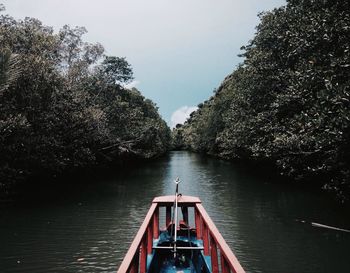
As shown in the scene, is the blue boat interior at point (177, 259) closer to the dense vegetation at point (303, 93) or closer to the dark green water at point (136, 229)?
the dark green water at point (136, 229)

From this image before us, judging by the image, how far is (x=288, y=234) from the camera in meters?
11.9

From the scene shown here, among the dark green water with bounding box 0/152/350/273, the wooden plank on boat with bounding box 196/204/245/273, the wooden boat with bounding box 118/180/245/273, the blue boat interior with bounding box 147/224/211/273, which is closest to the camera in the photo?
the wooden plank on boat with bounding box 196/204/245/273

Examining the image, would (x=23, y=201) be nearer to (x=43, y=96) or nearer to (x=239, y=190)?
(x=43, y=96)

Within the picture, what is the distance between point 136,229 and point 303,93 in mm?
9684

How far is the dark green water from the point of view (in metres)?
9.26

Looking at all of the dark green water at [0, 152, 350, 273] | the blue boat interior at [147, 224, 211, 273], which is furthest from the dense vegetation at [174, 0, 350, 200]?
the blue boat interior at [147, 224, 211, 273]

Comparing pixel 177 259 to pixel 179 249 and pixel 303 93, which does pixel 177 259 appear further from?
pixel 303 93

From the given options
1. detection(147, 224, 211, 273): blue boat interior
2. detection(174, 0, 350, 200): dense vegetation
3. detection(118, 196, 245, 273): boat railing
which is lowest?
detection(147, 224, 211, 273): blue boat interior

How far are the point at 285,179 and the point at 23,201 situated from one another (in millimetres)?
18136

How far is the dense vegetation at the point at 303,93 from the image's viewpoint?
12898 millimetres

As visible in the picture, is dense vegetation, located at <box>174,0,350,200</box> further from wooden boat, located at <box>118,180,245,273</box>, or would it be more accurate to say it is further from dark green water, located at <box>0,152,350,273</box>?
wooden boat, located at <box>118,180,245,273</box>

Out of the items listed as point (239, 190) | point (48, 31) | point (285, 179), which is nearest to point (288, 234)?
point (239, 190)

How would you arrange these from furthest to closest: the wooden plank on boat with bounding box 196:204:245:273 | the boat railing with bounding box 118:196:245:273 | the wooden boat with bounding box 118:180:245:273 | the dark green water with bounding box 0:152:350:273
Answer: the dark green water with bounding box 0:152:350:273
the wooden boat with bounding box 118:180:245:273
the boat railing with bounding box 118:196:245:273
the wooden plank on boat with bounding box 196:204:245:273

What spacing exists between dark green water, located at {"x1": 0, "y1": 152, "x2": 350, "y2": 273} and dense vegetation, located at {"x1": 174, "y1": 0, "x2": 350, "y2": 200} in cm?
215
